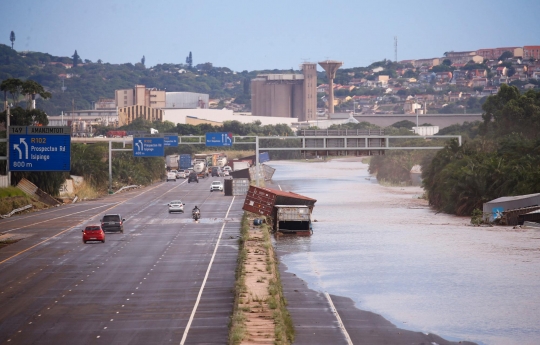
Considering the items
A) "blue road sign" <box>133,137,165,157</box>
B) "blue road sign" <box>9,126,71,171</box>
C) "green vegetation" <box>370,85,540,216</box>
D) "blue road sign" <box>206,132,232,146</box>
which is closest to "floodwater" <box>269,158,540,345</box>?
"green vegetation" <box>370,85,540,216</box>

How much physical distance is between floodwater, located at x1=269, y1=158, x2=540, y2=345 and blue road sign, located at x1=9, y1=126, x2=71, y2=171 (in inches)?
690

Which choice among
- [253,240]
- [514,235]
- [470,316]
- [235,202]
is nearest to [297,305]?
[470,316]

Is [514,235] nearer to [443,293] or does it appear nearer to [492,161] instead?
[492,161]

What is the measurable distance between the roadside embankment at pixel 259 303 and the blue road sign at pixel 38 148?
58.9 ft

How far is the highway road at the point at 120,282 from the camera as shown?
99.8 feet

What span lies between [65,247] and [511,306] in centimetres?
2817

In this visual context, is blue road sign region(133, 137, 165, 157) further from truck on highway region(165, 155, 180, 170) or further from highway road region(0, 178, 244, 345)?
truck on highway region(165, 155, 180, 170)

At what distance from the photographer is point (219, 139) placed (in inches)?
4363

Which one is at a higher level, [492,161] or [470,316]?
[492,161]

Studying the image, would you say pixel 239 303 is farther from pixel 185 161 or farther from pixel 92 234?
pixel 185 161

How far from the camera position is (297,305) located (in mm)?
37406

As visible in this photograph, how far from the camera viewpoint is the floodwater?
3556 centimetres

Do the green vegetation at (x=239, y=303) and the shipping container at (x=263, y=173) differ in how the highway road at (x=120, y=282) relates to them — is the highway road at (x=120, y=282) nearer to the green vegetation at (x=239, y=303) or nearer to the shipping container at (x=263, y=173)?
the green vegetation at (x=239, y=303)

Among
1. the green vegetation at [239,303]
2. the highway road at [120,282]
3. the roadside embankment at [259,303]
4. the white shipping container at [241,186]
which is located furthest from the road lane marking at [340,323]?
the white shipping container at [241,186]
